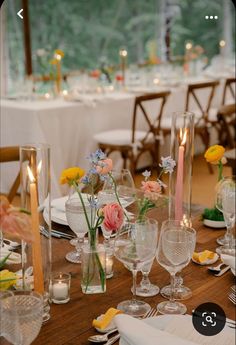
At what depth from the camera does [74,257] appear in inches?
49.3

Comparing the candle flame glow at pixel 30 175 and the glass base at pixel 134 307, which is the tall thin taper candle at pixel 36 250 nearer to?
the candle flame glow at pixel 30 175

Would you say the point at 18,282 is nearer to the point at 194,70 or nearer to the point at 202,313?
the point at 202,313

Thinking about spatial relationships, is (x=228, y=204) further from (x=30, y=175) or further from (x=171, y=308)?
(x=30, y=175)

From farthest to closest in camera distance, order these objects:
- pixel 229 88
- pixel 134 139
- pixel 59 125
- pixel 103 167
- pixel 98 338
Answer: pixel 229 88 < pixel 134 139 < pixel 59 125 < pixel 103 167 < pixel 98 338

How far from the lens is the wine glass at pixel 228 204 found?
123 centimetres

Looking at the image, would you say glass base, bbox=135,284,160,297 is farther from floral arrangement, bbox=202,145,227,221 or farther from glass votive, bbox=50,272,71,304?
floral arrangement, bbox=202,145,227,221

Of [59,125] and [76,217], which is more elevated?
[59,125]

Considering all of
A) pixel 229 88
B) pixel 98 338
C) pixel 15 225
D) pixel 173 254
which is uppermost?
pixel 229 88

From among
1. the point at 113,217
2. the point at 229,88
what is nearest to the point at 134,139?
the point at 229,88

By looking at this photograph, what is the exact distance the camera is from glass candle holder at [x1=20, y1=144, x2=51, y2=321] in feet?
3.24

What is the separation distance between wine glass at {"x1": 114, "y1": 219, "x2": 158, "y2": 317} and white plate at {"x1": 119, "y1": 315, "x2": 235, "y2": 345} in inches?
1.8

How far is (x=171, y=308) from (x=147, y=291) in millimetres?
78

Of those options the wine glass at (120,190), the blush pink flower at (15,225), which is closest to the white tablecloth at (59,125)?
the wine glass at (120,190)
